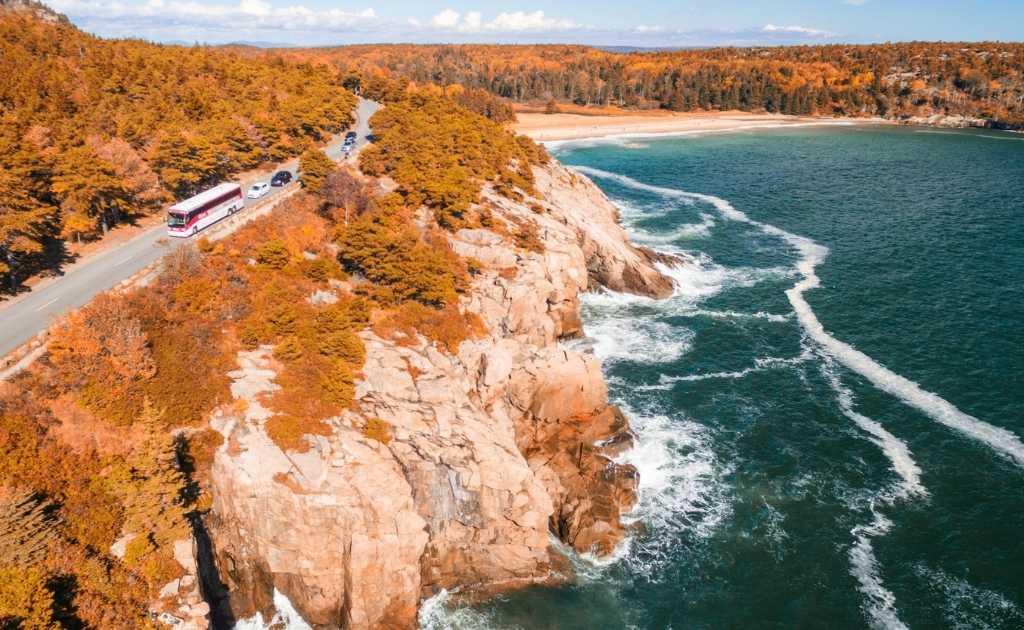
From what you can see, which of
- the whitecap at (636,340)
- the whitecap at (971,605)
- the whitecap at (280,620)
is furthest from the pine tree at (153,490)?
the whitecap at (971,605)

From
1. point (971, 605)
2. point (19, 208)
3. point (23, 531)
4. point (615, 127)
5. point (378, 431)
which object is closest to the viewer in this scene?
point (23, 531)

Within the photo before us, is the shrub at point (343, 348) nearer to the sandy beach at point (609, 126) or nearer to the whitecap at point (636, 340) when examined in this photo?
the whitecap at point (636, 340)

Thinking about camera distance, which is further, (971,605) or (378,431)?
(378,431)

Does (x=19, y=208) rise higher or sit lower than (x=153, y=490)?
higher

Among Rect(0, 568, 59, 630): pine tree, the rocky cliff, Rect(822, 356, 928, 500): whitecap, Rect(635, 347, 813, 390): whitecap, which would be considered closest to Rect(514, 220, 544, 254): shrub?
the rocky cliff

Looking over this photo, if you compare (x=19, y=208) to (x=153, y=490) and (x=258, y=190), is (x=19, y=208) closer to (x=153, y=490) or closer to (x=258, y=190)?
(x=258, y=190)

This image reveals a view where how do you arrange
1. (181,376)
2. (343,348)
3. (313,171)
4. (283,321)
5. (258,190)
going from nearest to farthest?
(181,376)
(343,348)
(283,321)
(313,171)
(258,190)

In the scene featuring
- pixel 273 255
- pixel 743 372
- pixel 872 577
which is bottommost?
pixel 872 577

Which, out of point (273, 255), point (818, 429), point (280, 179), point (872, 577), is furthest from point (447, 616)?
point (280, 179)
